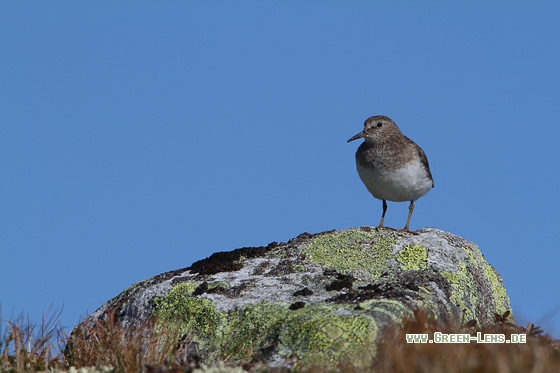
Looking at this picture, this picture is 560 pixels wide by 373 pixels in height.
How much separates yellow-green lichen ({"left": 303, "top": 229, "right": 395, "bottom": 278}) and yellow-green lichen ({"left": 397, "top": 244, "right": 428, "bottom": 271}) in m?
0.16

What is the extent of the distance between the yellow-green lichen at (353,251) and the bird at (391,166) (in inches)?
83.9

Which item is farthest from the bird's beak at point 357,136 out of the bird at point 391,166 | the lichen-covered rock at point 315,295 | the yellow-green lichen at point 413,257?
the yellow-green lichen at point 413,257

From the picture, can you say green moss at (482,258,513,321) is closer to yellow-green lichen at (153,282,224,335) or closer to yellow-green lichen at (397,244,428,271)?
yellow-green lichen at (397,244,428,271)

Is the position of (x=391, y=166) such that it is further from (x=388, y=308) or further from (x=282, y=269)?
(x=388, y=308)

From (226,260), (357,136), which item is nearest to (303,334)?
(226,260)

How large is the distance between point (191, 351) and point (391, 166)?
17.4ft

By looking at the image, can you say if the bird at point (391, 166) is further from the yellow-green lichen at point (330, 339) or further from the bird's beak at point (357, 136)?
the yellow-green lichen at point (330, 339)

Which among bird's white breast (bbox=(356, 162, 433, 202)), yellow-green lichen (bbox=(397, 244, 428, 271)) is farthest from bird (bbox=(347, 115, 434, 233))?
yellow-green lichen (bbox=(397, 244, 428, 271))

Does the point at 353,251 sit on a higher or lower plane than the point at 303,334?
higher

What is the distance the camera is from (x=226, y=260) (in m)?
10.1

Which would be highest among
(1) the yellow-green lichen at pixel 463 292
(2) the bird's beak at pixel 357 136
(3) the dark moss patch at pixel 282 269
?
(2) the bird's beak at pixel 357 136

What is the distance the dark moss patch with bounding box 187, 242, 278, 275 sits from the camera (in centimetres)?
963

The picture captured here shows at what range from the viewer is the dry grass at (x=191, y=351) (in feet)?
21.1

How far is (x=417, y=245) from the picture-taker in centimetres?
981
